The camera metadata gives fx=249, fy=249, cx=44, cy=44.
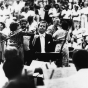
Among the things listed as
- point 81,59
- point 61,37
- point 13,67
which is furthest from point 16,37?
point 81,59

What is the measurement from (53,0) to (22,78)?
535 inches

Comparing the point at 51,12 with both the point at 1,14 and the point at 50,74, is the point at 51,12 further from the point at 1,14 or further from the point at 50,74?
the point at 50,74

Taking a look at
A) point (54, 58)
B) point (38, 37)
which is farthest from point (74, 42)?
point (54, 58)

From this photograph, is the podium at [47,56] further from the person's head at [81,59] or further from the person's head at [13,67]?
the person's head at [81,59]

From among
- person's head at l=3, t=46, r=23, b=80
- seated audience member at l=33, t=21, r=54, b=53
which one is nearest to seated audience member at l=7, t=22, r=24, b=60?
seated audience member at l=33, t=21, r=54, b=53

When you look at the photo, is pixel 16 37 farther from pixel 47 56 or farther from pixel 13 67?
pixel 13 67

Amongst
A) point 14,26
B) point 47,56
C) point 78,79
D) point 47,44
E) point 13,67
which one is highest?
point 14,26

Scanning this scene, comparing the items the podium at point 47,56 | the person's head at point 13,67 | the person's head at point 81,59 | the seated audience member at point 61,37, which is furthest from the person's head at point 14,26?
the person's head at point 81,59

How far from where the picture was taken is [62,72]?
4.21 meters

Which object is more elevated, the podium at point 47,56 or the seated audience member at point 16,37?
the seated audience member at point 16,37

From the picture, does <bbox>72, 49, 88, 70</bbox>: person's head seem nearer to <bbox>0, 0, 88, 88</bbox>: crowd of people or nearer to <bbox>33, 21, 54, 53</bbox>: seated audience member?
<bbox>0, 0, 88, 88</bbox>: crowd of people

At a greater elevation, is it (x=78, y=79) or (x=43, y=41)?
(x=78, y=79)

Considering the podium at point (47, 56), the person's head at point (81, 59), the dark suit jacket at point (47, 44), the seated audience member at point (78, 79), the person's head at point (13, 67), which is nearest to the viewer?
the seated audience member at point (78, 79)

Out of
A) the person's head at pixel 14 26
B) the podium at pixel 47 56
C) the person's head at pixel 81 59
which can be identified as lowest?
the podium at pixel 47 56
